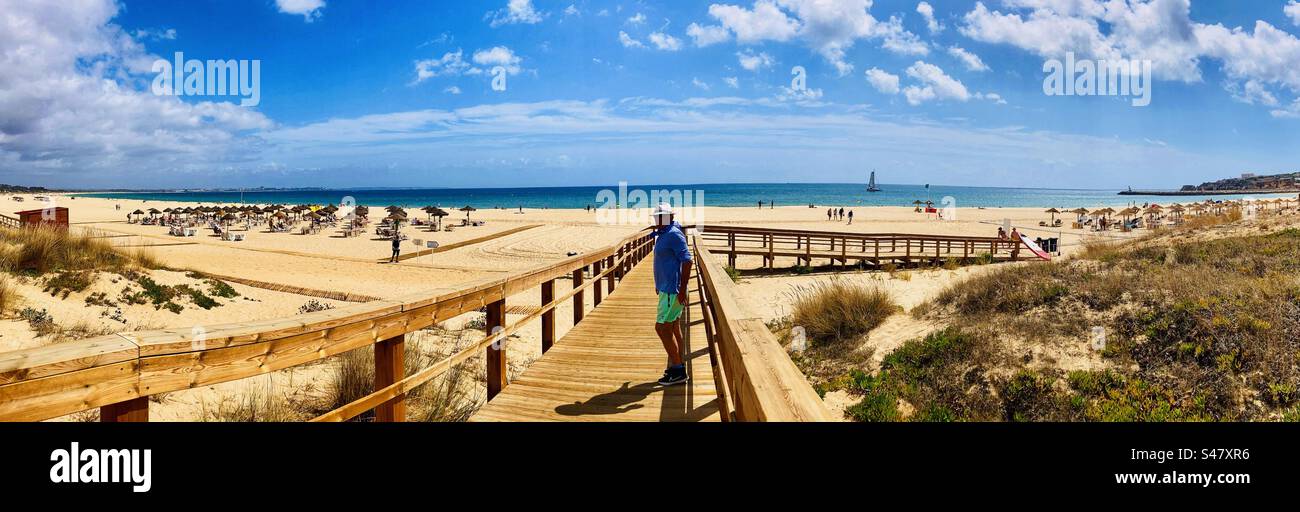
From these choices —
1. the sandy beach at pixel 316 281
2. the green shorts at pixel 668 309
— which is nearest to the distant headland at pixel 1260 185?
the sandy beach at pixel 316 281

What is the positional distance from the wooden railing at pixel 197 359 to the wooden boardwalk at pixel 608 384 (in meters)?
0.98

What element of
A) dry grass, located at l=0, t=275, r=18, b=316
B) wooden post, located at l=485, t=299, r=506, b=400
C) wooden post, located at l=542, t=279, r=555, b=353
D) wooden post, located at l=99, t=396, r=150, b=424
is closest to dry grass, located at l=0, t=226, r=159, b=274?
dry grass, located at l=0, t=275, r=18, b=316

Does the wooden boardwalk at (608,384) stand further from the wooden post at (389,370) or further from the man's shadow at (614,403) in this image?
the wooden post at (389,370)

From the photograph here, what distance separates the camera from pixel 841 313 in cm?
1017

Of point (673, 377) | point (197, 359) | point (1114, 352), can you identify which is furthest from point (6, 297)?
point (1114, 352)

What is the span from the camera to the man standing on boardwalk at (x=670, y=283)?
4984mm

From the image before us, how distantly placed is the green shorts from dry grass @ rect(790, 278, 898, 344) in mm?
5324

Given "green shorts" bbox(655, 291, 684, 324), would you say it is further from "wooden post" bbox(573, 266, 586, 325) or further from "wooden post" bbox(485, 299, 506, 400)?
"wooden post" bbox(573, 266, 586, 325)

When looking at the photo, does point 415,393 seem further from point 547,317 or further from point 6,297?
point 6,297

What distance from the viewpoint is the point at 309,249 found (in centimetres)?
2842

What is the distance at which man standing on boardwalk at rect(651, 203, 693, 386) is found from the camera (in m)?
4.98

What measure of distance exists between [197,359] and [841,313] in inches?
367
